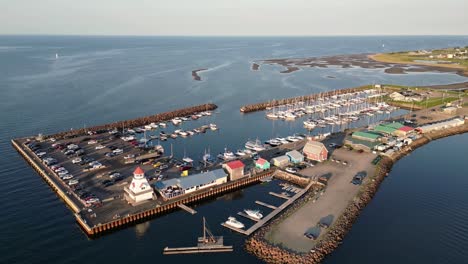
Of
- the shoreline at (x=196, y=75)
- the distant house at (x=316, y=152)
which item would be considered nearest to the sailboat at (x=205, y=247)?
the distant house at (x=316, y=152)

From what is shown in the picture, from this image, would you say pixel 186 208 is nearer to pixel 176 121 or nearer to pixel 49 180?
pixel 49 180

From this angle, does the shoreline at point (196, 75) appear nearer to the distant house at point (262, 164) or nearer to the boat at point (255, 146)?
the boat at point (255, 146)

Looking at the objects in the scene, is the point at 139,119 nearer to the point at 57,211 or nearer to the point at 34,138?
the point at 34,138

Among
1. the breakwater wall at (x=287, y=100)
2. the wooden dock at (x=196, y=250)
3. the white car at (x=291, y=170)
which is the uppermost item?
the breakwater wall at (x=287, y=100)

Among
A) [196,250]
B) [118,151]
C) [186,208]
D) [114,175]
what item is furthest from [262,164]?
[118,151]

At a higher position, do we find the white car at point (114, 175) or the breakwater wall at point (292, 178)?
the white car at point (114, 175)

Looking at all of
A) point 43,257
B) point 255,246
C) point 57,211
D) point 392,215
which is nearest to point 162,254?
point 255,246
